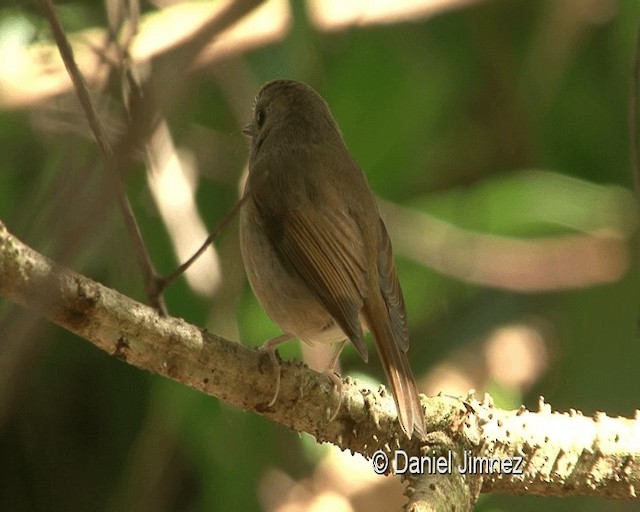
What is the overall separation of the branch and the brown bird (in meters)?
0.37

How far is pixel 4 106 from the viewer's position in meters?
4.82

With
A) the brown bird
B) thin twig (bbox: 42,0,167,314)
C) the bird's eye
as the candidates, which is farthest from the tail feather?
the bird's eye

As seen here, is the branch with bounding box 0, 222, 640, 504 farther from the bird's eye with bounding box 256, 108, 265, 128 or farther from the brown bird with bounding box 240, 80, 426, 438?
the bird's eye with bounding box 256, 108, 265, 128

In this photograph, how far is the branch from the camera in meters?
2.86

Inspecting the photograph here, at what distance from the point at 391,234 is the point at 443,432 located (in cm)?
203

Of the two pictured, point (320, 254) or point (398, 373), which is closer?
point (398, 373)

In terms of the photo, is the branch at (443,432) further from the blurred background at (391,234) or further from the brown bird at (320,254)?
the blurred background at (391,234)

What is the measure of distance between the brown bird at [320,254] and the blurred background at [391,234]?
0.61 meters

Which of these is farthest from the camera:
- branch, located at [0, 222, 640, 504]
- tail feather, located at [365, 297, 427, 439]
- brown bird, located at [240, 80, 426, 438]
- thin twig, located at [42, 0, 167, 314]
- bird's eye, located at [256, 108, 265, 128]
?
bird's eye, located at [256, 108, 265, 128]

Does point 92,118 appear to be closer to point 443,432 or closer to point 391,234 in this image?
point 443,432

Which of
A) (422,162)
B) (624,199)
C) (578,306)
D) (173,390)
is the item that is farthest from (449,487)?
(422,162)

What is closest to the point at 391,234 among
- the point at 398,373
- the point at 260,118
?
the point at 260,118

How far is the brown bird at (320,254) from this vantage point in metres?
3.79

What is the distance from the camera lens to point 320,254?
389cm
